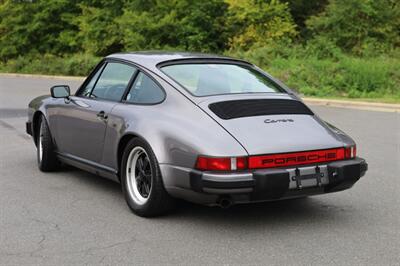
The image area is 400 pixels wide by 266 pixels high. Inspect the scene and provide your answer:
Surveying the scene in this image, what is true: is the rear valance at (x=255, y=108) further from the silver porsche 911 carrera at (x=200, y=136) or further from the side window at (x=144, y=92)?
the side window at (x=144, y=92)

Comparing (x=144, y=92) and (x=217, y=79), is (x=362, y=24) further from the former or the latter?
(x=144, y=92)

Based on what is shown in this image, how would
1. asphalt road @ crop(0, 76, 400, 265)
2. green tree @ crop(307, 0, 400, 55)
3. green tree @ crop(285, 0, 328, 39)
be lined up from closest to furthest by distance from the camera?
1. asphalt road @ crop(0, 76, 400, 265)
2. green tree @ crop(307, 0, 400, 55)
3. green tree @ crop(285, 0, 328, 39)

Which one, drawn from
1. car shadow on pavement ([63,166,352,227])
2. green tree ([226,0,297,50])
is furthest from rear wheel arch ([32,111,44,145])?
green tree ([226,0,297,50])

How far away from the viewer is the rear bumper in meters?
4.57

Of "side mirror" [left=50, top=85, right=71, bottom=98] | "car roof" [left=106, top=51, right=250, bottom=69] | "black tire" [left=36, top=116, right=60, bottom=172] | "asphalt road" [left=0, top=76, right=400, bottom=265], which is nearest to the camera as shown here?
"asphalt road" [left=0, top=76, right=400, bottom=265]

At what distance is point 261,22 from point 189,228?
84.8 feet

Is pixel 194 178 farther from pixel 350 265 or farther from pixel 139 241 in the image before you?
pixel 350 265

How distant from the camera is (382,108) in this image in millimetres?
15094

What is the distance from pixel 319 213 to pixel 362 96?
12.9m

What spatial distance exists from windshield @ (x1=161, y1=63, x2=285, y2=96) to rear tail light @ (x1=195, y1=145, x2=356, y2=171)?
2.98ft

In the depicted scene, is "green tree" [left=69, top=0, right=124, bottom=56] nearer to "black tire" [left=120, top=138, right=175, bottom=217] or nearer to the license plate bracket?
"black tire" [left=120, top=138, right=175, bottom=217]

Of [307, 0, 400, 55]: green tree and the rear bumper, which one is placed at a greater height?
[307, 0, 400, 55]: green tree

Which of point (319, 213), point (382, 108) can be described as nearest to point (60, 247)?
point (319, 213)

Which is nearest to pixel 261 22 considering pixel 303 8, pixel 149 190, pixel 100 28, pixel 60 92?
pixel 303 8
